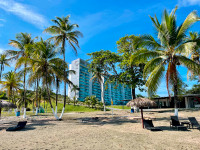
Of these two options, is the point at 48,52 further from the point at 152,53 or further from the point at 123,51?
the point at 123,51

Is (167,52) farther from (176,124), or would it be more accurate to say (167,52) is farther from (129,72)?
(129,72)

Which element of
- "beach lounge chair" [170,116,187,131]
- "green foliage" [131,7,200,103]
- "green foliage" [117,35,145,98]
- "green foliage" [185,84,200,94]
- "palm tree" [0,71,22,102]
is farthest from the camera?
"green foliage" [185,84,200,94]

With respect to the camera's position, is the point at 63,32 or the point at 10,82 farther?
the point at 10,82

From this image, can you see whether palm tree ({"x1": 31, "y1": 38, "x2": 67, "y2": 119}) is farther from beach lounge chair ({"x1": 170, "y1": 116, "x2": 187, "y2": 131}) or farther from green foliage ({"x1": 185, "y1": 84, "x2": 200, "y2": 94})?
green foliage ({"x1": 185, "y1": 84, "x2": 200, "y2": 94})

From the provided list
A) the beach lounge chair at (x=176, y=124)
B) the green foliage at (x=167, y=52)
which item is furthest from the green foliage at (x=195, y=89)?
the beach lounge chair at (x=176, y=124)

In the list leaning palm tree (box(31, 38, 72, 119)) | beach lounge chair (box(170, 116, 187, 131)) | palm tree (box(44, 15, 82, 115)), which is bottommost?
beach lounge chair (box(170, 116, 187, 131))

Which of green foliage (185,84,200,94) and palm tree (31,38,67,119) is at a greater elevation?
palm tree (31,38,67,119)

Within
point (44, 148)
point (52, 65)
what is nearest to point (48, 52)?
point (52, 65)

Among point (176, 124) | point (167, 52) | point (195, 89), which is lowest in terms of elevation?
point (176, 124)

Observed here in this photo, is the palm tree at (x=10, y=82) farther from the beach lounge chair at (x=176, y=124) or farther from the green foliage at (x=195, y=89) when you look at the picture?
the green foliage at (x=195, y=89)

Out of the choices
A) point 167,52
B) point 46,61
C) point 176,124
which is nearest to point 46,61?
point 46,61

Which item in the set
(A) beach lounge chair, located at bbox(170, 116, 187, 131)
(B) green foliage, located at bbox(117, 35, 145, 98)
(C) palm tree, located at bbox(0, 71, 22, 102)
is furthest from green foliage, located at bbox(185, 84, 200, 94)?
(C) palm tree, located at bbox(0, 71, 22, 102)

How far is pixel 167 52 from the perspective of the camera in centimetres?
1140

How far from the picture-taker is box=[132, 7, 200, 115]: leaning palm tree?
1064cm
